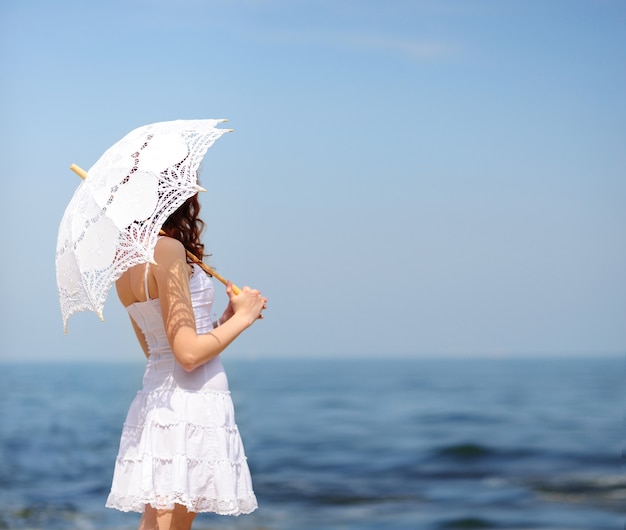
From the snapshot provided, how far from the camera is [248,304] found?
3.10 m

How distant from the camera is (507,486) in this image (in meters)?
13.7

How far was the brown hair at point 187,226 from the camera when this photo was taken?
3.10 metres

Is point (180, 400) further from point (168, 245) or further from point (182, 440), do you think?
point (168, 245)

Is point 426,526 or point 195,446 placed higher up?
point 195,446

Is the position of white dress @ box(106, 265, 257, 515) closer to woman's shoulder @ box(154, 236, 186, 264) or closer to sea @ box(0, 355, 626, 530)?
woman's shoulder @ box(154, 236, 186, 264)

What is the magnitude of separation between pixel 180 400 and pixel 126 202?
67 centimetres

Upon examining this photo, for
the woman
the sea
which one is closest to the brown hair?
the woman

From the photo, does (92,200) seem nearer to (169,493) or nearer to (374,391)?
(169,493)

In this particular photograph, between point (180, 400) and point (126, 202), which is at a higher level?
point (126, 202)

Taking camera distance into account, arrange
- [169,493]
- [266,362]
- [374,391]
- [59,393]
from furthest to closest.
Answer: [266,362]
[374,391]
[59,393]
[169,493]

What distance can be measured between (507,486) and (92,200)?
462 inches

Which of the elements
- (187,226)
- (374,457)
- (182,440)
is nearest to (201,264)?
(187,226)

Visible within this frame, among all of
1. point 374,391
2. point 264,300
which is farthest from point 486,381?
point 264,300

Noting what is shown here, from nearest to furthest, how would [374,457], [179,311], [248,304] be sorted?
[179,311]
[248,304]
[374,457]
